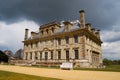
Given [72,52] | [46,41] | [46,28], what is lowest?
[72,52]

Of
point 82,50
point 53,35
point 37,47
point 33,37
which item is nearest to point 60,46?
point 53,35

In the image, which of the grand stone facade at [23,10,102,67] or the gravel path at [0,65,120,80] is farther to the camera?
the grand stone facade at [23,10,102,67]

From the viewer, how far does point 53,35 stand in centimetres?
3500

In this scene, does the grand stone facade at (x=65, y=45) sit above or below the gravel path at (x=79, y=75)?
above

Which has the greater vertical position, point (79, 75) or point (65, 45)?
point (65, 45)

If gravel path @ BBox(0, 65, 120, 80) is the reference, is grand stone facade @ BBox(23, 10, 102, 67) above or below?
above

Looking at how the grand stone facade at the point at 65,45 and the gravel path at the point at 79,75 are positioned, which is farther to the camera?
the grand stone facade at the point at 65,45

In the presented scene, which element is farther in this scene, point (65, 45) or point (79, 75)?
point (65, 45)

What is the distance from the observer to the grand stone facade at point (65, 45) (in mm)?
29250

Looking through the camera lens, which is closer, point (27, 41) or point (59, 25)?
point (59, 25)

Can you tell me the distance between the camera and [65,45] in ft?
106

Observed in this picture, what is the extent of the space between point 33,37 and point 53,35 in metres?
10.3

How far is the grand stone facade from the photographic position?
2925 cm

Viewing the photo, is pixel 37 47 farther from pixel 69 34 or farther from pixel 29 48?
pixel 69 34
